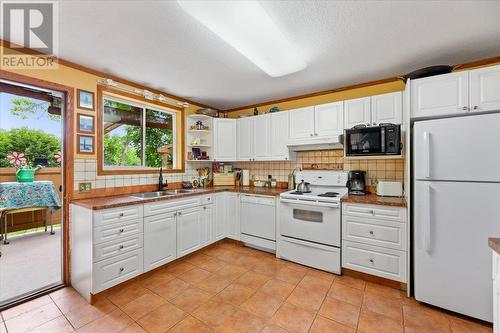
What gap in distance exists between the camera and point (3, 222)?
3.64 metres

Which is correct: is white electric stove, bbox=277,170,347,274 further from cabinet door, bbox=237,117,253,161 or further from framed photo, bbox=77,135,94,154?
framed photo, bbox=77,135,94,154

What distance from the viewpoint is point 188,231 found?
9.36ft

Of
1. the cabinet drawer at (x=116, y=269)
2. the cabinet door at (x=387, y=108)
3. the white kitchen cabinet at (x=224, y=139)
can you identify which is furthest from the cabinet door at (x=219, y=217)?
the cabinet door at (x=387, y=108)

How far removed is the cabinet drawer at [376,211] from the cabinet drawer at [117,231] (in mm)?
2314

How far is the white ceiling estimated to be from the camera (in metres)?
1.51

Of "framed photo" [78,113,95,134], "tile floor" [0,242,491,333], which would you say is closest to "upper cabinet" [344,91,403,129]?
"tile floor" [0,242,491,333]

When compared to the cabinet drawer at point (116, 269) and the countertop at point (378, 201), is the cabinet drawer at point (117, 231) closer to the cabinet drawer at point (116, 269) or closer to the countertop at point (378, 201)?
the cabinet drawer at point (116, 269)

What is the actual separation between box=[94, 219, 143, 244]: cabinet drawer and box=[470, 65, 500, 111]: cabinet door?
337cm

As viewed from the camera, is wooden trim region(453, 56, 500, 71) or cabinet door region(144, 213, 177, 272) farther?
cabinet door region(144, 213, 177, 272)

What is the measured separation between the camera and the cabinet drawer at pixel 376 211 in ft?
7.06

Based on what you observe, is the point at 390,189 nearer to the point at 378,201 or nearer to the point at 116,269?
the point at 378,201

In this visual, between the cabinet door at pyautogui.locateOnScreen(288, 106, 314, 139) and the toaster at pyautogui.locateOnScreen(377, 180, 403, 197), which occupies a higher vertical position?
the cabinet door at pyautogui.locateOnScreen(288, 106, 314, 139)

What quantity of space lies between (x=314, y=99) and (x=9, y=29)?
3402 millimetres

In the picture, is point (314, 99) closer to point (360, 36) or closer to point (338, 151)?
point (338, 151)
